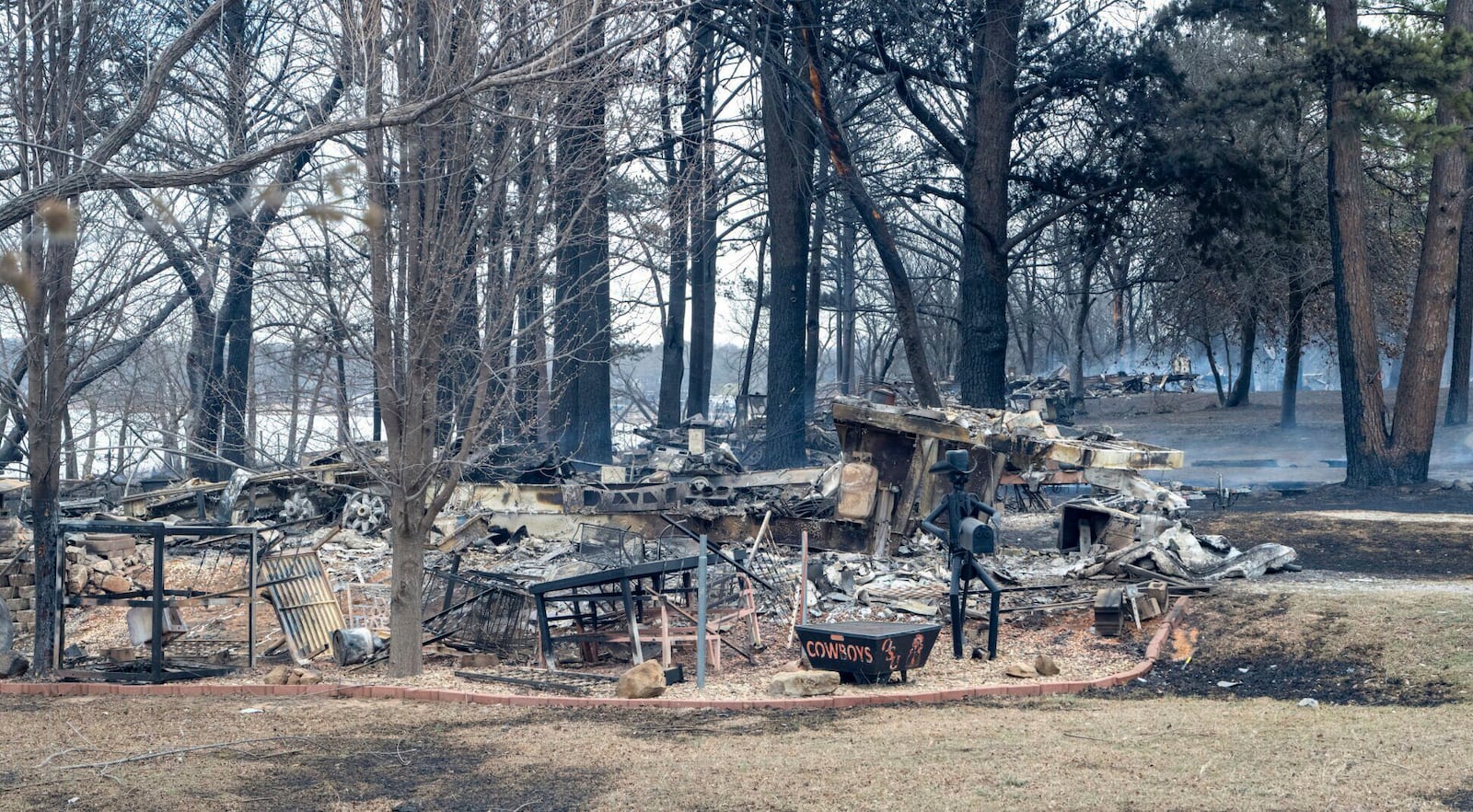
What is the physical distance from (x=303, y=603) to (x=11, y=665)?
2.65 meters

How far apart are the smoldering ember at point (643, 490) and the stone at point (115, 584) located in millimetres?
55

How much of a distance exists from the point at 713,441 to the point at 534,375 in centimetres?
1696

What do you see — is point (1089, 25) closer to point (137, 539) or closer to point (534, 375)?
point (534, 375)

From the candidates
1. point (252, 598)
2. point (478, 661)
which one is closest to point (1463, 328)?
point (478, 661)

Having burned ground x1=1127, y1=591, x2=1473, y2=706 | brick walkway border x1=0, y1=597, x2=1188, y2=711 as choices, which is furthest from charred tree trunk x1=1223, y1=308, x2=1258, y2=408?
brick walkway border x1=0, y1=597, x2=1188, y2=711

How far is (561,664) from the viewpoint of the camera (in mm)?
11867

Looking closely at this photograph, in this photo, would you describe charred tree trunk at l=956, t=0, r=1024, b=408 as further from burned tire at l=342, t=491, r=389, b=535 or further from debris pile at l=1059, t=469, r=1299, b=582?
burned tire at l=342, t=491, r=389, b=535

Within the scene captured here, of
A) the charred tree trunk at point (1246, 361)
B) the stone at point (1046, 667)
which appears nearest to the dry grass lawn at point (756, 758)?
the stone at point (1046, 667)

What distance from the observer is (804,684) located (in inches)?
385

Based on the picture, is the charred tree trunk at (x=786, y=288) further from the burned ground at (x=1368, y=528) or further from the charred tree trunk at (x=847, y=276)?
the charred tree trunk at (x=847, y=276)

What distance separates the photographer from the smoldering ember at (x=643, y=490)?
753 cm

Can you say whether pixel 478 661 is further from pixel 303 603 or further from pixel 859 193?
pixel 859 193

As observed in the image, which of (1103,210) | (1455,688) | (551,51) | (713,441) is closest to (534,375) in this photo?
(551,51)

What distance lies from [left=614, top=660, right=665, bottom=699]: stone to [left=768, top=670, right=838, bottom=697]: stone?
0.93 m
